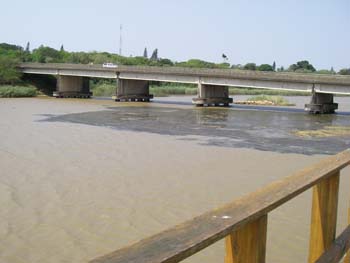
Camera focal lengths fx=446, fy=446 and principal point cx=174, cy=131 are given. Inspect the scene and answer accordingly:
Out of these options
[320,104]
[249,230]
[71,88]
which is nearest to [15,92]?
[71,88]

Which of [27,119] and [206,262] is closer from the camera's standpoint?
[206,262]

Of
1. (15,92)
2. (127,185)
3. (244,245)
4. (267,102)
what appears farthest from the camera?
(267,102)

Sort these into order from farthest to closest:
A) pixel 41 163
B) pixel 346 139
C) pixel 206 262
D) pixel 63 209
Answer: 1. pixel 346 139
2. pixel 41 163
3. pixel 63 209
4. pixel 206 262

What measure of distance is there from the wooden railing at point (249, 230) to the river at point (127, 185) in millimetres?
4380

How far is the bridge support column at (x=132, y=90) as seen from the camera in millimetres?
63719

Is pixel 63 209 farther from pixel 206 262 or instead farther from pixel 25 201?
pixel 206 262

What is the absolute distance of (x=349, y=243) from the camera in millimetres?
3836

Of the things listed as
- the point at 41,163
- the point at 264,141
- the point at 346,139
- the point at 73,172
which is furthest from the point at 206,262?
the point at 346,139

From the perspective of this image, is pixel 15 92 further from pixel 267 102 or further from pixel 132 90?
pixel 267 102

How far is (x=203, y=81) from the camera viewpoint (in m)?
56.1

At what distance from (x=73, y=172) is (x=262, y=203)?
12.4 metres

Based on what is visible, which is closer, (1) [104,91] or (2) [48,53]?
(1) [104,91]

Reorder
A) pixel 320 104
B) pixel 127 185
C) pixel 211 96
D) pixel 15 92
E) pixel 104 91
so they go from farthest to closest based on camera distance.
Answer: pixel 104 91 < pixel 15 92 < pixel 211 96 < pixel 320 104 < pixel 127 185

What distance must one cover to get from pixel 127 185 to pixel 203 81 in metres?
44.4
